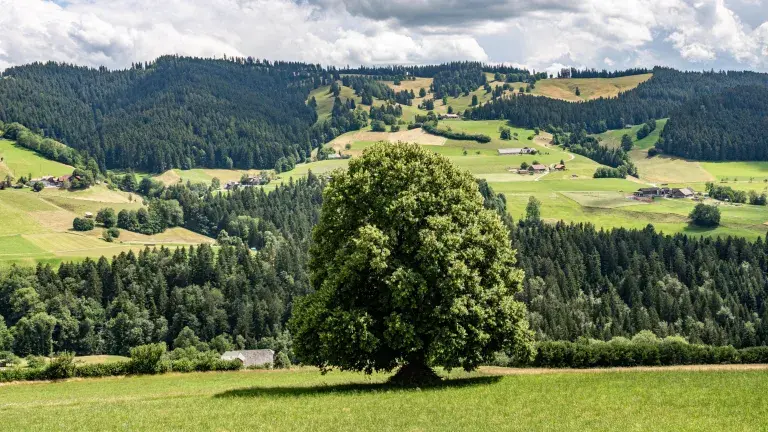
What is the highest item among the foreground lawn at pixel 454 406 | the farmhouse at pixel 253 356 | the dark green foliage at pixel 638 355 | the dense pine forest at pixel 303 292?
the foreground lawn at pixel 454 406

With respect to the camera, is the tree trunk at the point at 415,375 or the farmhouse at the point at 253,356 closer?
the tree trunk at the point at 415,375

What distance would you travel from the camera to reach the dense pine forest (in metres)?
139

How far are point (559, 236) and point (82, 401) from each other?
505 ft

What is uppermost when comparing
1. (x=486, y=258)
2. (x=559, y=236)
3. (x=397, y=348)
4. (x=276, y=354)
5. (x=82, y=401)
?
(x=486, y=258)

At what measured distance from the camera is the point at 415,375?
44.1m

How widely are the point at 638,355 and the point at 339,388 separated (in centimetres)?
2178

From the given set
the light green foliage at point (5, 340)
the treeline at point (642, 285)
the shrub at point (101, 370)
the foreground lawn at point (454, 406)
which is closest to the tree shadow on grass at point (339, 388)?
the foreground lawn at point (454, 406)

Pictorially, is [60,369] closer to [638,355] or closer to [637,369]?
[637,369]

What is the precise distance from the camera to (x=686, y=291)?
15638 cm

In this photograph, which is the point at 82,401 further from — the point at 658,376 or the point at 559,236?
the point at 559,236

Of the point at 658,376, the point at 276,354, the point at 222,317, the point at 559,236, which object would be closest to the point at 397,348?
the point at 658,376

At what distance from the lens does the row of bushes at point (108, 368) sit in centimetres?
6022

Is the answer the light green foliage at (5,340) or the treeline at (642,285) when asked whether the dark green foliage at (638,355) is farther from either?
the light green foliage at (5,340)

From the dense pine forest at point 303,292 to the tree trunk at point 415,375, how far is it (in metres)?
89.6
